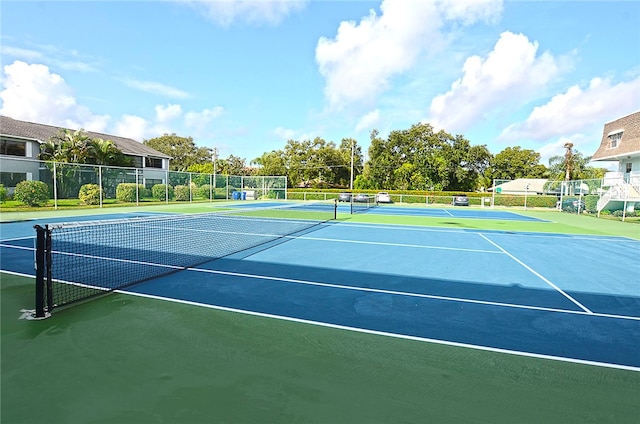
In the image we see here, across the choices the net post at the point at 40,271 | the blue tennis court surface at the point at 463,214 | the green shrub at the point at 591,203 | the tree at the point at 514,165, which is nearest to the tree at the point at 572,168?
the tree at the point at 514,165

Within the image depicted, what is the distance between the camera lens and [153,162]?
144ft

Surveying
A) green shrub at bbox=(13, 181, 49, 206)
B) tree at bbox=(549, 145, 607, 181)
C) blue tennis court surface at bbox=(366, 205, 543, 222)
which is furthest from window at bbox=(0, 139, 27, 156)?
tree at bbox=(549, 145, 607, 181)

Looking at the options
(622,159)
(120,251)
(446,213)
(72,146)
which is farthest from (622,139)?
(72,146)

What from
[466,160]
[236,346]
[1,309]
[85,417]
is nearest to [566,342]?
[236,346]

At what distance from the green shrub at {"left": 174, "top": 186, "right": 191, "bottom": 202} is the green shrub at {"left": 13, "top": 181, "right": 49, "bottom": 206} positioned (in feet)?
32.9

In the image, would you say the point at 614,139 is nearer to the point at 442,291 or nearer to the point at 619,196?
the point at 619,196

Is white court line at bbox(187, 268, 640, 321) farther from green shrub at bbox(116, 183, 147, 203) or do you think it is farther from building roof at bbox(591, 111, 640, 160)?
building roof at bbox(591, 111, 640, 160)

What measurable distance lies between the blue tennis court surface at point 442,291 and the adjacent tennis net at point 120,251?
55 centimetres

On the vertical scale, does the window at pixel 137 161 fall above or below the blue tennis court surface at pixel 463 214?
above

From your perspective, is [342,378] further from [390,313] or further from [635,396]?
[635,396]

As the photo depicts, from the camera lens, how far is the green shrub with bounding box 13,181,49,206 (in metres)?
19.2

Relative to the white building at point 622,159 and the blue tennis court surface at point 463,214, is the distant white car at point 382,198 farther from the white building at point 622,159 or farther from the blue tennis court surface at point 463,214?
the white building at point 622,159

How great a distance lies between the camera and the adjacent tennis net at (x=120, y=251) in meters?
4.80

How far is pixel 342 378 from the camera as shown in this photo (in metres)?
3.15
